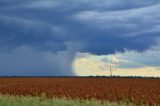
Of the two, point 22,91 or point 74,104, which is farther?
point 22,91

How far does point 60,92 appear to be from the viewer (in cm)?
2942

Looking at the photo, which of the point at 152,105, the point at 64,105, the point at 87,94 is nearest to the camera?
the point at 64,105

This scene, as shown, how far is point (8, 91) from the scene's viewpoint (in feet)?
106

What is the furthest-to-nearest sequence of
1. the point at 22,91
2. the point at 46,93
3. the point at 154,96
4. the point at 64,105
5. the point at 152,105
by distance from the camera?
the point at 22,91
the point at 46,93
the point at 154,96
the point at 152,105
the point at 64,105

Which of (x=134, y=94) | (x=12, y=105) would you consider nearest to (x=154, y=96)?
(x=134, y=94)

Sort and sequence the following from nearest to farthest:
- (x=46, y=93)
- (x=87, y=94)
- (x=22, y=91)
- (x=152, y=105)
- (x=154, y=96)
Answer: (x=152, y=105), (x=154, y=96), (x=87, y=94), (x=46, y=93), (x=22, y=91)

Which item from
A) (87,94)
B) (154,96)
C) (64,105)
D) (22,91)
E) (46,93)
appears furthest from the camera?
(22,91)

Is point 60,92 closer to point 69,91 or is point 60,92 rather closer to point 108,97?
point 69,91

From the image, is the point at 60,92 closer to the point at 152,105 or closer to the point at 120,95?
the point at 120,95

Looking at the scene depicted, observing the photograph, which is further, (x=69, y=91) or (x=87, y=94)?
(x=69, y=91)

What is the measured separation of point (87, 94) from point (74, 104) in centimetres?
625

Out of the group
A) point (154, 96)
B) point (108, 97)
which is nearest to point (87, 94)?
point (108, 97)

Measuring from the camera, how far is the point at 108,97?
85.7ft

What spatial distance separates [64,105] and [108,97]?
572 centimetres
